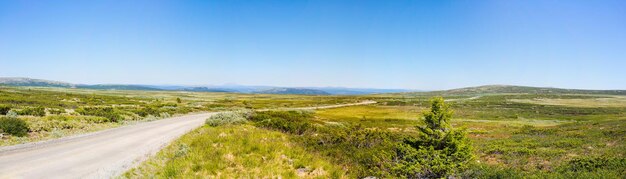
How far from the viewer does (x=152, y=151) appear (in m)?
16.6

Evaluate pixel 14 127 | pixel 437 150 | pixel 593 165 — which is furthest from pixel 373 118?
pixel 437 150

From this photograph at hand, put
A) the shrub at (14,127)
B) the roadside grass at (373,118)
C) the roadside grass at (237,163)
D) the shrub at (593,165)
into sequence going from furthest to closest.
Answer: the roadside grass at (373,118)
the shrub at (14,127)
the shrub at (593,165)
the roadside grass at (237,163)

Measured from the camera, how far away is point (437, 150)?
37.1ft

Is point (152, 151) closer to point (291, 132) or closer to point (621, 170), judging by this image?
point (291, 132)

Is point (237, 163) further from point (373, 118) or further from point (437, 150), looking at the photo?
point (373, 118)

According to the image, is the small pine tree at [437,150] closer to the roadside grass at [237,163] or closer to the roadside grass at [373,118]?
the roadside grass at [237,163]

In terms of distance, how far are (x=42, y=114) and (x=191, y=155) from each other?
3380 centimetres

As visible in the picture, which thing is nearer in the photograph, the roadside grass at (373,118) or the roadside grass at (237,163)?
the roadside grass at (237,163)

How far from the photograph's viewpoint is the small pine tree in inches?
428

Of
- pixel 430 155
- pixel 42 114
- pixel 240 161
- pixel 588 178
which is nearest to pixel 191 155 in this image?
pixel 240 161

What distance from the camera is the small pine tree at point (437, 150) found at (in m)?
10.9

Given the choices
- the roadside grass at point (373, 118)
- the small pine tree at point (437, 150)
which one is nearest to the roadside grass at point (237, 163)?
the small pine tree at point (437, 150)

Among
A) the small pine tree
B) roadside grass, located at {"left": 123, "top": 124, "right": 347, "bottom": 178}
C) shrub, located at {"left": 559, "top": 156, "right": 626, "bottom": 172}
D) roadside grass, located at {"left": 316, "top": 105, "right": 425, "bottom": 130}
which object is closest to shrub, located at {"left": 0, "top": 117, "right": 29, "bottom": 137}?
roadside grass, located at {"left": 123, "top": 124, "right": 347, "bottom": 178}

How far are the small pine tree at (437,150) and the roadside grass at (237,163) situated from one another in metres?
2.55
